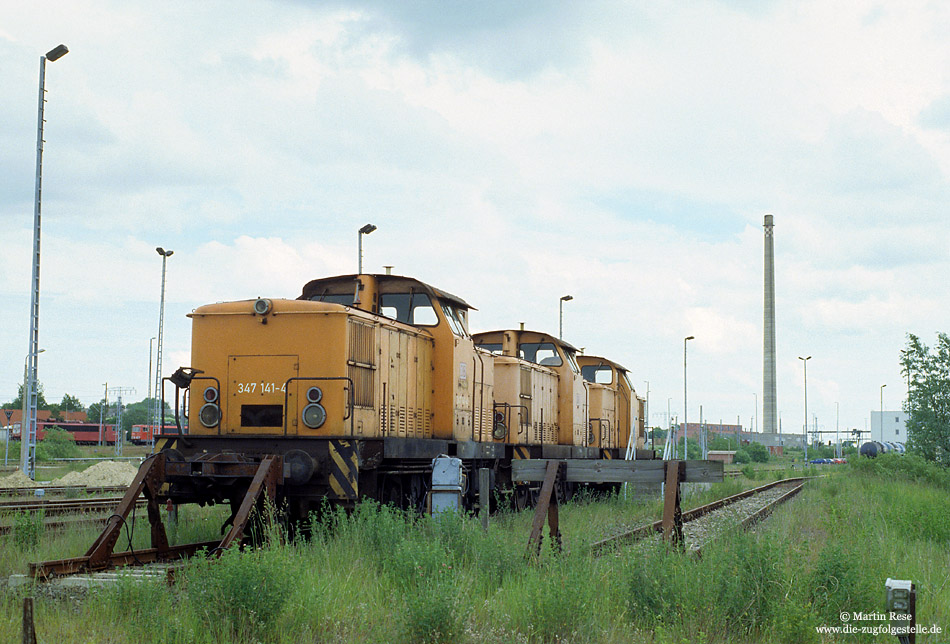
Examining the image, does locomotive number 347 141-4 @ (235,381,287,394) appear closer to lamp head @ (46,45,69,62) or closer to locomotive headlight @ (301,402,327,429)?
locomotive headlight @ (301,402,327,429)

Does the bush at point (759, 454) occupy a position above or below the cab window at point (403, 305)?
below

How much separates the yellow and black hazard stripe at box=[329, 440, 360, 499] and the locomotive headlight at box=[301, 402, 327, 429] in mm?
538

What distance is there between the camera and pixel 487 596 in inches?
308

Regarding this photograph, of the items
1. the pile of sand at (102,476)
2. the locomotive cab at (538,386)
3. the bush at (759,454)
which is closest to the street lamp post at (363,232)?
the locomotive cab at (538,386)

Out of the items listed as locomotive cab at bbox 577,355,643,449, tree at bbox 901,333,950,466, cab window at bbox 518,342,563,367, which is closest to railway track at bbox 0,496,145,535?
cab window at bbox 518,342,563,367

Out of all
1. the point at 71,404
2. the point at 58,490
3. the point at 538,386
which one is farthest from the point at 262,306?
the point at 71,404

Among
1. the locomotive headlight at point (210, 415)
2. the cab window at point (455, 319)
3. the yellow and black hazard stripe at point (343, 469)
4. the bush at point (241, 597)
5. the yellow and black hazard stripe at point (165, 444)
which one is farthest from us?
the cab window at point (455, 319)

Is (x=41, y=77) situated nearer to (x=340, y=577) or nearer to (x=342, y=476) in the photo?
(x=342, y=476)

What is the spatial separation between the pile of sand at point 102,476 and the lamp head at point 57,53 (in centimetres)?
1180

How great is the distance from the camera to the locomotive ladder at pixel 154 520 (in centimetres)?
912

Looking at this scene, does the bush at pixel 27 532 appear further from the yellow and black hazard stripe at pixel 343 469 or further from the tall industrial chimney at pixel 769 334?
the tall industrial chimney at pixel 769 334

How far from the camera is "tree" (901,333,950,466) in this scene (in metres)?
27.8

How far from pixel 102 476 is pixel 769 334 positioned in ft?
232

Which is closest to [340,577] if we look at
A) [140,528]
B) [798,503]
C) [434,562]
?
[434,562]
